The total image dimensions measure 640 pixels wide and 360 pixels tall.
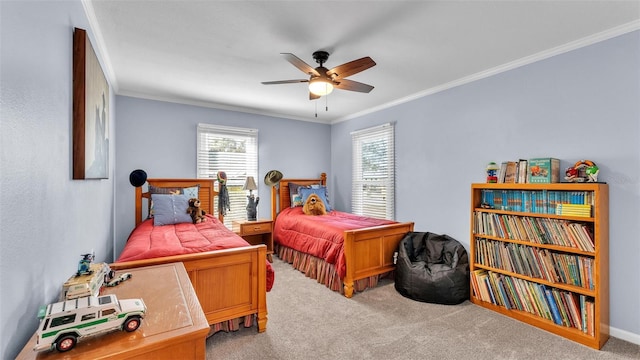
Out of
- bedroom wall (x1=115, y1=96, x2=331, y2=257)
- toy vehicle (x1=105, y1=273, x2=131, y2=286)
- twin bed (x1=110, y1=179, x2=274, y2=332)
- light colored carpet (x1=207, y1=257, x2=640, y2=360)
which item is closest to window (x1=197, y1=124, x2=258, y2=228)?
bedroom wall (x1=115, y1=96, x2=331, y2=257)

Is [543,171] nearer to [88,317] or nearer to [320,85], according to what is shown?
[320,85]

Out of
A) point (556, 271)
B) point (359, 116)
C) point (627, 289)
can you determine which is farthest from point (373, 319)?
point (359, 116)

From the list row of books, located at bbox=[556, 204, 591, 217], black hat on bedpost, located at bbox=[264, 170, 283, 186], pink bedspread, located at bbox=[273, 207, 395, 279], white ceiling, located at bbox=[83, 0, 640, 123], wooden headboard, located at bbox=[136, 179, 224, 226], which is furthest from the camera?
black hat on bedpost, located at bbox=[264, 170, 283, 186]

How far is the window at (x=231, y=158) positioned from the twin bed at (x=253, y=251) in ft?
1.07

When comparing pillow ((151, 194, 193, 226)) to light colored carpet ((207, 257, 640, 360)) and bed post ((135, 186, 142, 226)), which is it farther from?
light colored carpet ((207, 257, 640, 360))

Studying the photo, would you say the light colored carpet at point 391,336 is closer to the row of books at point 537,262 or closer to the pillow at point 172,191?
the row of books at point 537,262

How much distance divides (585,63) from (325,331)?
3.13m

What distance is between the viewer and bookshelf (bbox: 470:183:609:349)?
2.17 m

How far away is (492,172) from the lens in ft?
9.39

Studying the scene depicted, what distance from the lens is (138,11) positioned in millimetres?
1998

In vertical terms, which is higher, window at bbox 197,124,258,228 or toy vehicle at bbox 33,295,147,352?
window at bbox 197,124,258,228

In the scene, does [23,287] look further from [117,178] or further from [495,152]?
[495,152]

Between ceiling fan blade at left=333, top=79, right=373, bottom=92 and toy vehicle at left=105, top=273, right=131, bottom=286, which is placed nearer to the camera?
toy vehicle at left=105, top=273, right=131, bottom=286

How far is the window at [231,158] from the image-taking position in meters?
4.31
